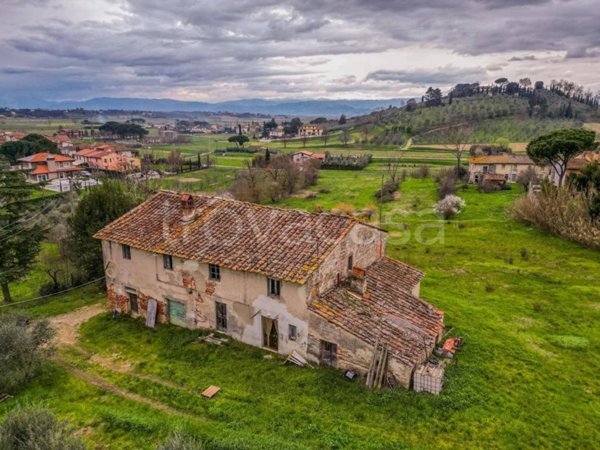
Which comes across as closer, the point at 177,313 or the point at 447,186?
the point at 177,313

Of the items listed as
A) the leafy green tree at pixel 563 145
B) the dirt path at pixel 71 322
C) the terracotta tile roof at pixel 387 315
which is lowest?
the dirt path at pixel 71 322

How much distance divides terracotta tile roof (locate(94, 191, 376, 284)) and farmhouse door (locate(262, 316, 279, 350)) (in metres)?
2.56

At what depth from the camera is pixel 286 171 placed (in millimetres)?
68750

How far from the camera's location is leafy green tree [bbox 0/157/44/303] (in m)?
27.8

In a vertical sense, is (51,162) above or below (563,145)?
below

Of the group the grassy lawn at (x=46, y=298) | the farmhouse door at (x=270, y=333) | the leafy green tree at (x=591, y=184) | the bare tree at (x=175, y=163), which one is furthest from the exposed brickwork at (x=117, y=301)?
the bare tree at (x=175, y=163)

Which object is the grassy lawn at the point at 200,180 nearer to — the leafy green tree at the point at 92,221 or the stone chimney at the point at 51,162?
the stone chimney at the point at 51,162

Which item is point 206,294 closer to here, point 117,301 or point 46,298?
point 117,301

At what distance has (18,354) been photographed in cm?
1739

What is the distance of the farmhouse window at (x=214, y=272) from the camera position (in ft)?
65.4

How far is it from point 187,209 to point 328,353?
11.1 m

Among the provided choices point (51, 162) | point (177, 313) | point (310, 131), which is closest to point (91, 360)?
point (177, 313)

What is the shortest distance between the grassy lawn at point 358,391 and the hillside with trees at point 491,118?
367 feet

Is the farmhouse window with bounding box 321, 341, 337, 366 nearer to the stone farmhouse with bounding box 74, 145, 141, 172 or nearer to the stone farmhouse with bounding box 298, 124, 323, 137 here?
the stone farmhouse with bounding box 74, 145, 141, 172
